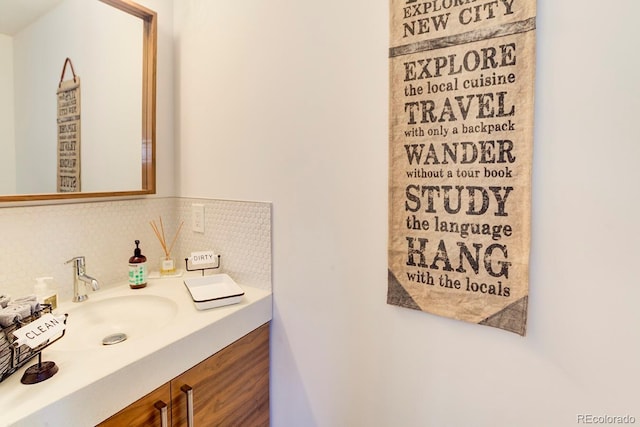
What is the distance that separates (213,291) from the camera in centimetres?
116

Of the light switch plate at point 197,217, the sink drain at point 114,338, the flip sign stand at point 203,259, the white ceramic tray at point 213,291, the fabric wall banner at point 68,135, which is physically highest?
the fabric wall banner at point 68,135

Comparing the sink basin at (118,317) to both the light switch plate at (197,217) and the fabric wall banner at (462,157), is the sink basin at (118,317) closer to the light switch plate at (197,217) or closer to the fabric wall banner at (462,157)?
the light switch plate at (197,217)

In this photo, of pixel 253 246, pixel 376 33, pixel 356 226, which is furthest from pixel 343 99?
pixel 253 246

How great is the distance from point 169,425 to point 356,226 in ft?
2.37

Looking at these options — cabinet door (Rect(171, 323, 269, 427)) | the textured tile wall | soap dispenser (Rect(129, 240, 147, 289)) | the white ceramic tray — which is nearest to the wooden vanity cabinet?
cabinet door (Rect(171, 323, 269, 427))

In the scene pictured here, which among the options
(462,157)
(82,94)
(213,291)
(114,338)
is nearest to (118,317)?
(114,338)

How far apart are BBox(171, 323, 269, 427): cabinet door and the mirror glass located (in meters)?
0.71

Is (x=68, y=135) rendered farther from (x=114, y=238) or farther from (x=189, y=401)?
(x=189, y=401)

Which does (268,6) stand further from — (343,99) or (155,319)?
(155,319)

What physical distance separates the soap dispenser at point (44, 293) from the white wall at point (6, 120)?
0.90 feet

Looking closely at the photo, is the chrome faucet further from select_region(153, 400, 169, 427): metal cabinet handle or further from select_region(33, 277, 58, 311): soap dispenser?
select_region(153, 400, 169, 427): metal cabinet handle

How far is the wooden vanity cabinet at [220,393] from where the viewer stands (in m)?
0.80

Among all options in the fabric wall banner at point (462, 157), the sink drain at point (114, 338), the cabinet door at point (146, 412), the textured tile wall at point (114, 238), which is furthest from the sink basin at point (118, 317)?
the fabric wall banner at point (462, 157)

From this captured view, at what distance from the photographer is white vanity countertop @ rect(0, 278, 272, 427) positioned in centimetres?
63
